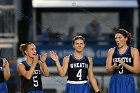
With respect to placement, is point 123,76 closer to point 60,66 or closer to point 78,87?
point 78,87

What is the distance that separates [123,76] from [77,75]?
78 centimetres

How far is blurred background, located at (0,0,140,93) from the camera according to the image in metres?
16.2

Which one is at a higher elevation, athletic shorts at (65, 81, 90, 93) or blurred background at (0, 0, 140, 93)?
blurred background at (0, 0, 140, 93)

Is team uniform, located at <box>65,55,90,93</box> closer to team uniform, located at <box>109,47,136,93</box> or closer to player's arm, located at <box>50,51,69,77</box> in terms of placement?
player's arm, located at <box>50,51,69,77</box>

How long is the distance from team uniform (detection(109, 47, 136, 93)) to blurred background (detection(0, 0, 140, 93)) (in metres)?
5.81

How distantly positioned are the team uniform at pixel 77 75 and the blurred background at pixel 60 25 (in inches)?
235

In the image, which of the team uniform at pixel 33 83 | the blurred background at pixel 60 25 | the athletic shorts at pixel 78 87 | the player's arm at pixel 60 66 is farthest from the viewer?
the blurred background at pixel 60 25

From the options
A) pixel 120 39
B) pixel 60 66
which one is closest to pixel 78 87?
pixel 60 66

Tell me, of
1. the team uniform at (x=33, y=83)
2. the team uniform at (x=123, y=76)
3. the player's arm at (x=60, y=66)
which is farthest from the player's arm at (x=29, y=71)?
the team uniform at (x=123, y=76)

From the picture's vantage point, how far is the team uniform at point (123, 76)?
9.78 meters

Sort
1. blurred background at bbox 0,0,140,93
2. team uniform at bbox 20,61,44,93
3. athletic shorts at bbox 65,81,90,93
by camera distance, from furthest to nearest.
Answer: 1. blurred background at bbox 0,0,140,93
2. team uniform at bbox 20,61,44,93
3. athletic shorts at bbox 65,81,90,93

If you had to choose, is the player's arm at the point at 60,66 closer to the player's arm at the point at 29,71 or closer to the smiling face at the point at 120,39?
the player's arm at the point at 29,71

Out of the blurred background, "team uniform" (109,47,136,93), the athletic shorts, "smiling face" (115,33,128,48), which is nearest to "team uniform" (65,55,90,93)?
the athletic shorts

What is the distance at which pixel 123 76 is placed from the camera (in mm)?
9852
